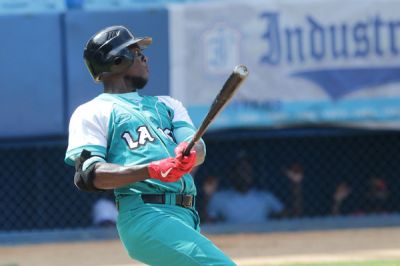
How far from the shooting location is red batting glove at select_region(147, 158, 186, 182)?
350 centimetres

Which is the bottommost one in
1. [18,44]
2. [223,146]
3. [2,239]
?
[2,239]

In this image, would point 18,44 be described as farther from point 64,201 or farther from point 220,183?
point 220,183

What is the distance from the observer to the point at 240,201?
9.62 meters

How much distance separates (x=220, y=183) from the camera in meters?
10.0

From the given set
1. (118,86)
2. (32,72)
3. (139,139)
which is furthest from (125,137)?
(32,72)

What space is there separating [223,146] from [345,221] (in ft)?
A: 5.28

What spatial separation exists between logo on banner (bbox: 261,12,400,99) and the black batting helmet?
17.1 feet

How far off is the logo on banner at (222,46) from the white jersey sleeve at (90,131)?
524 centimetres

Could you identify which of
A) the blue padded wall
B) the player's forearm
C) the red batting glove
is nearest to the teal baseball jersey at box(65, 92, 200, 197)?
the player's forearm

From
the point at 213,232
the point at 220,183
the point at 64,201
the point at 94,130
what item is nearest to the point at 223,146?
the point at 220,183

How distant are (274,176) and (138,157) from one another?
6.43 meters

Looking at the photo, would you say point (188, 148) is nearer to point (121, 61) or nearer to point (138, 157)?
point (138, 157)

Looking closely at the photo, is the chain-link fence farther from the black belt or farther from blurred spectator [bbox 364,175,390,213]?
the black belt

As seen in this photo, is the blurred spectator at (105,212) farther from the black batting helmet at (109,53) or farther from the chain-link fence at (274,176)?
the black batting helmet at (109,53)
